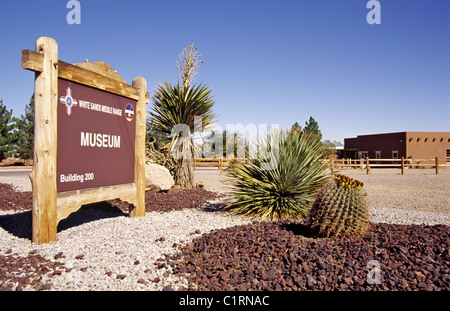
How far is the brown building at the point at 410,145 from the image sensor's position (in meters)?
41.5

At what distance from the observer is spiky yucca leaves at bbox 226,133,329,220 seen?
20.6 feet

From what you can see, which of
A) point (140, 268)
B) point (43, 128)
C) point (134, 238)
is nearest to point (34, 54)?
point (43, 128)

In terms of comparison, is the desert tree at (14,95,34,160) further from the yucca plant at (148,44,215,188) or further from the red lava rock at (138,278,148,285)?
the red lava rock at (138,278,148,285)

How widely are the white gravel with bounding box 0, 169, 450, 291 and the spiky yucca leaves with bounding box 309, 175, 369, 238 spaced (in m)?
1.80

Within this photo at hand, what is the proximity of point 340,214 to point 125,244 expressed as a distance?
9.48ft

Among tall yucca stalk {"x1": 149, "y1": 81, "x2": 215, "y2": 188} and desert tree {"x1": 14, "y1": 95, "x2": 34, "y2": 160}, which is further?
desert tree {"x1": 14, "y1": 95, "x2": 34, "y2": 160}

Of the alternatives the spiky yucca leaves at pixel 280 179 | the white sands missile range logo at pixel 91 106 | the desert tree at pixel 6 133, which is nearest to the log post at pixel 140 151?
the white sands missile range logo at pixel 91 106

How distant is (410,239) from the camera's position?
4238mm

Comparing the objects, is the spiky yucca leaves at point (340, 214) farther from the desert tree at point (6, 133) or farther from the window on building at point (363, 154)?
the window on building at point (363, 154)

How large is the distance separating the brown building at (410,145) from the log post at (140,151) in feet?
133

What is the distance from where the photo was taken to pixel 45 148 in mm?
4555

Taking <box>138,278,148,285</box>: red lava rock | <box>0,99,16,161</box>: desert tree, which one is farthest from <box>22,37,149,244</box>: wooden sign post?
<box>0,99,16,161</box>: desert tree
